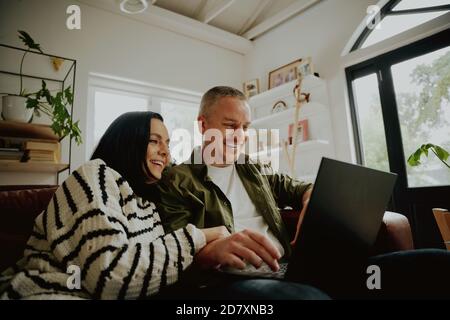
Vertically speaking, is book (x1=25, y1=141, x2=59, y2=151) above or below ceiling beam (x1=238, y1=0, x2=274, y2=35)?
below

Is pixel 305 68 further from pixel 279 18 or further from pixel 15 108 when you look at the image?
pixel 15 108

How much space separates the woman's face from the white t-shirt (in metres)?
0.28

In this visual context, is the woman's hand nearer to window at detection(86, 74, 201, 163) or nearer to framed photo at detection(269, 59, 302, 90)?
window at detection(86, 74, 201, 163)

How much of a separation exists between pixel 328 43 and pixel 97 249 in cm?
340

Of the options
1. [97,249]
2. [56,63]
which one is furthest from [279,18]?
[97,249]

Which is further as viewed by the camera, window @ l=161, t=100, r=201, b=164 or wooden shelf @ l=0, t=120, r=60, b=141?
window @ l=161, t=100, r=201, b=164

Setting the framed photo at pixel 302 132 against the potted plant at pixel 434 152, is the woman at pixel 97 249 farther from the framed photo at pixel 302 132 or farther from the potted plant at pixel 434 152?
the framed photo at pixel 302 132

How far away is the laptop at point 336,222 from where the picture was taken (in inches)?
23.8

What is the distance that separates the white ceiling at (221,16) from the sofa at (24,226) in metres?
2.98

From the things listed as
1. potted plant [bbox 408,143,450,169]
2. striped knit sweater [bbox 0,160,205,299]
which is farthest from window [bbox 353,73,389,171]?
striped knit sweater [bbox 0,160,205,299]

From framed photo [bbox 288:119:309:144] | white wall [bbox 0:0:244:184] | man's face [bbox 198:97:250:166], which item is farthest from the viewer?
framed photo [bbox 288:119:309:144]

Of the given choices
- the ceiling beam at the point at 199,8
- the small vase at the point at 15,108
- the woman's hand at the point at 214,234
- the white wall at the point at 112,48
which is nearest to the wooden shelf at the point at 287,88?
the white wall at the point at 112,48

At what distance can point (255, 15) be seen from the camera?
4.02 metres

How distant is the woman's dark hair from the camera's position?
3.20 feet
